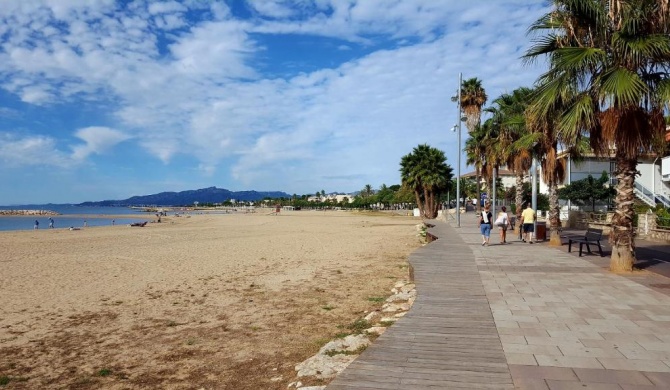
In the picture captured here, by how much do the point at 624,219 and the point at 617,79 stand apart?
3.19 metres

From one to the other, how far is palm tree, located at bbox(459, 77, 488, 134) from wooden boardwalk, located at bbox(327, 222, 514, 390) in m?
36.7

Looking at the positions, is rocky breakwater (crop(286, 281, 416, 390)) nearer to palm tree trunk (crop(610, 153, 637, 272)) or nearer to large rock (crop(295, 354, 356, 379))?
large rock (crop(295, 354, 356, 379))

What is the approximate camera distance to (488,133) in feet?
86.3

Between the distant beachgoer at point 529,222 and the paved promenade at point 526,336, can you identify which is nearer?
the paved promenade at point 526,336

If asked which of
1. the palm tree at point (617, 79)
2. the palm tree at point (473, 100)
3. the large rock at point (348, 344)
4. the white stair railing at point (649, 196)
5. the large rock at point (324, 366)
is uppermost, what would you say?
the palm tree at point (473, 100)

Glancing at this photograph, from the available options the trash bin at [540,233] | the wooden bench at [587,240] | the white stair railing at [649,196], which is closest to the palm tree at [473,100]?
the white stair railing at [649,196]

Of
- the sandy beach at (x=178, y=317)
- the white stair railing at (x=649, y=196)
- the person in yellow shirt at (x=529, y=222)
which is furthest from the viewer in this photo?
the white stair railing at (x=649, y=196)

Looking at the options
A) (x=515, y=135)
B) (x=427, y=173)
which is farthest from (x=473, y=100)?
(x=515, y=135)

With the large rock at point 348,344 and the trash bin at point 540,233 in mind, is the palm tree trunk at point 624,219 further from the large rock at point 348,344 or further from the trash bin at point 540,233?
the trash bin at point 540,233

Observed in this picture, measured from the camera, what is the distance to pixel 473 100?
42.2 metres

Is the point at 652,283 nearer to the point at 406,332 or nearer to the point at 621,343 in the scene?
the point at 621,343

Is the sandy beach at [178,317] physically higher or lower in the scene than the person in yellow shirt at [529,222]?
lower

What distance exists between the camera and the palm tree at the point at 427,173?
1841 inches

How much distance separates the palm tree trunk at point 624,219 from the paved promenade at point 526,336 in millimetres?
428
